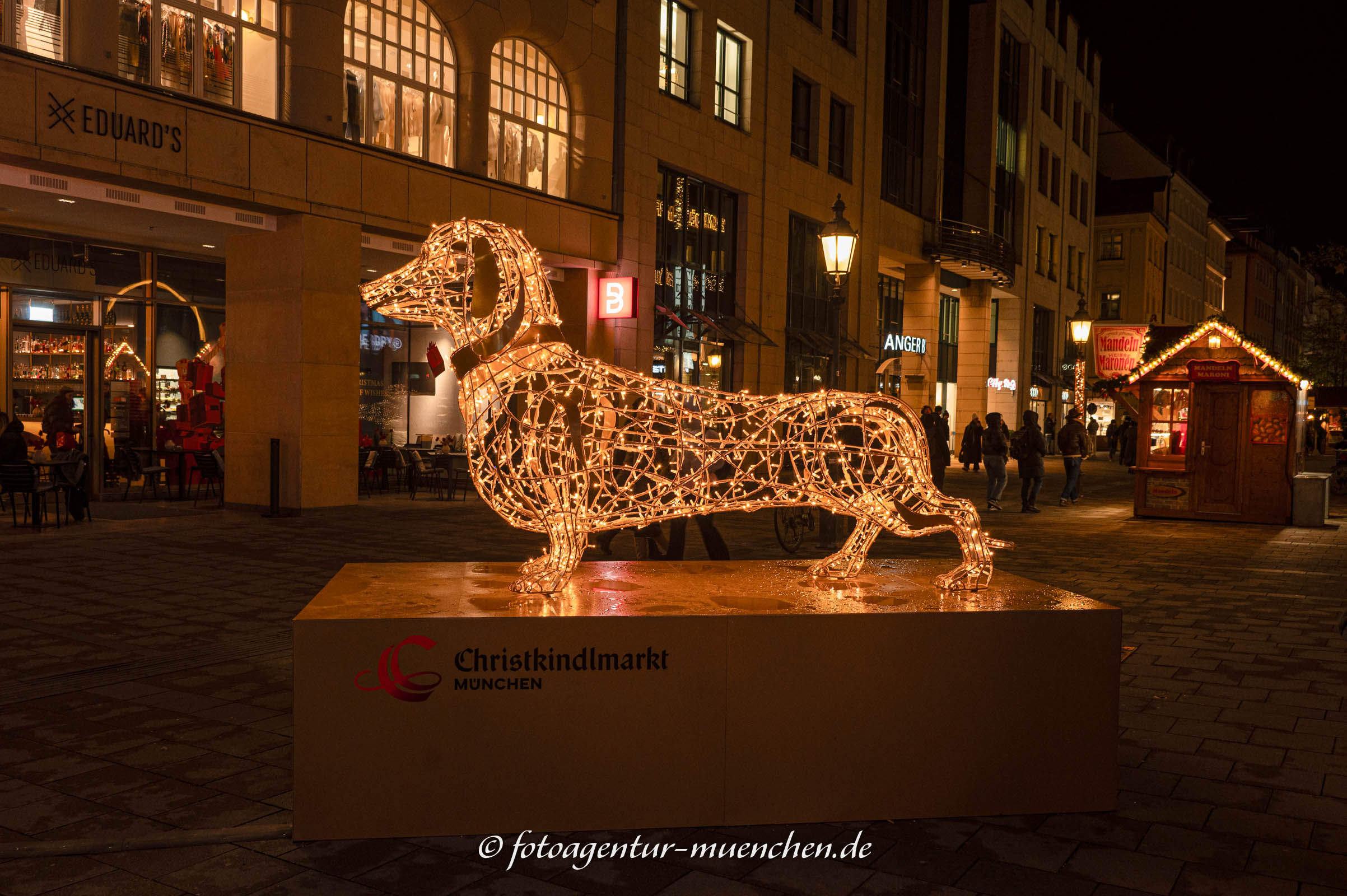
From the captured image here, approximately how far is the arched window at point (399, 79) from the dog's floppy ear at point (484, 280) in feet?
37.9

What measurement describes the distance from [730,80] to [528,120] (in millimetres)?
6843

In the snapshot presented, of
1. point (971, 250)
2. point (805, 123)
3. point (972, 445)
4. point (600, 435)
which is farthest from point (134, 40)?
point (971, 250)

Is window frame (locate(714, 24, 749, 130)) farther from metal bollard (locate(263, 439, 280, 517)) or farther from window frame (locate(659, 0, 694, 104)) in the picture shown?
metal bollard (locate(263, 439, 280, 517))

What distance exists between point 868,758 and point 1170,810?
1.38 meters

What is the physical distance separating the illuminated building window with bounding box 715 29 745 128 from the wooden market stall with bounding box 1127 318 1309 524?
35.6ft

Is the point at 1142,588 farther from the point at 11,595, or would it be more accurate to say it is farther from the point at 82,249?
the point at 82,249

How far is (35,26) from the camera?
11.5m

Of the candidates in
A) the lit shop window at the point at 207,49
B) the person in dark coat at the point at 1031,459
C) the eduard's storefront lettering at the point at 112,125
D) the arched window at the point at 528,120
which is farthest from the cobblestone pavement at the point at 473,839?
the arched window at the point at 528,120

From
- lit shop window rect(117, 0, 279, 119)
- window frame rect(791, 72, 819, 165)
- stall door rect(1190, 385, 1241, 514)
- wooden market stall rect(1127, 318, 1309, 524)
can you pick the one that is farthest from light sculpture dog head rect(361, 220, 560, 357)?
window frame rect(791, 72, 819, 165)

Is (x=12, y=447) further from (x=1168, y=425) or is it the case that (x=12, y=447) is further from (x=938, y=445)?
(x=1168, y=425)

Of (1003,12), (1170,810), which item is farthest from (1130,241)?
(1170,810)

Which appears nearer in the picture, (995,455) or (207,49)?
(207,49)

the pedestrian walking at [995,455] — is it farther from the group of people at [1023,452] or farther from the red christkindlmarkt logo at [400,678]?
the red christkindlmarkt logo at [400,678]

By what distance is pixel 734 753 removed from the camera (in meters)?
4.16
